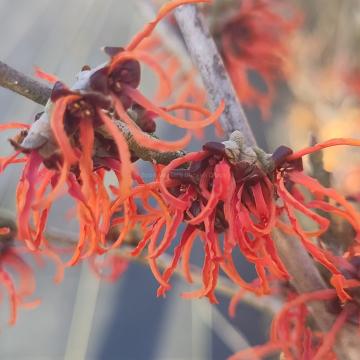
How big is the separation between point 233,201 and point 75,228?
0.87 metres

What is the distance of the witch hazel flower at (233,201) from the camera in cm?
34

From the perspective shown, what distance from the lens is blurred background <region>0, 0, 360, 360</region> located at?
1.22m

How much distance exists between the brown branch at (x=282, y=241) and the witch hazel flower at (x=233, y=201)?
0.15 ft

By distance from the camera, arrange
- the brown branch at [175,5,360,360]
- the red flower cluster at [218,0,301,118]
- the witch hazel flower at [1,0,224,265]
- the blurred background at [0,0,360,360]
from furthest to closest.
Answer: the blurred background at [0,0,360,360]
the red flower cluster at [218,0,301,118]
the brown branch at [175,5,360,360]
the witch hazel flower at [1,0,224,265]

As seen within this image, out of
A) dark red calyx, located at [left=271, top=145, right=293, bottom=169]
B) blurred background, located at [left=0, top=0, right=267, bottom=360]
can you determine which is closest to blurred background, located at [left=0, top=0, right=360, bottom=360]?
blurred background, located at [left=0, top=0, right=267, bottom=360]

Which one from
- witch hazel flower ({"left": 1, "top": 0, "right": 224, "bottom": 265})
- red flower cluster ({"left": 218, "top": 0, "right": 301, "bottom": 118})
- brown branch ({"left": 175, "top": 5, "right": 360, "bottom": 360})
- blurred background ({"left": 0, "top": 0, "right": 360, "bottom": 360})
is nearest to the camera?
witch hazel flower ({"left": 1, "top": 0, "right": 224, "bottom": 265})

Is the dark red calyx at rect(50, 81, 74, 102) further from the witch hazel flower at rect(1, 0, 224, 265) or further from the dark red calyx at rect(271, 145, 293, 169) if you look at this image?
the dark red calyx at rect(271, 145, 293, 169)

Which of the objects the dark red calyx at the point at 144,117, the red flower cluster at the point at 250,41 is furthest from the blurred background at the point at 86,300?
the dark red calyx at the point at 144,117

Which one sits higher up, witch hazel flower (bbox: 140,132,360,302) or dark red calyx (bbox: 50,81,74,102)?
dark red calyx (bbox: 50,81,74,102)

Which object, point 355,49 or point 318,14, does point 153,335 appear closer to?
point 355,49

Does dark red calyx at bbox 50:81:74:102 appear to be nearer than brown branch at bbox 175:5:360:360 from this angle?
Yes

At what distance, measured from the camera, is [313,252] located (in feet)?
1.16

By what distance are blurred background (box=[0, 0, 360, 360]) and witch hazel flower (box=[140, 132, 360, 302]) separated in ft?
2.55

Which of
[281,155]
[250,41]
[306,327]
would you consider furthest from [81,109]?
[250,41]
